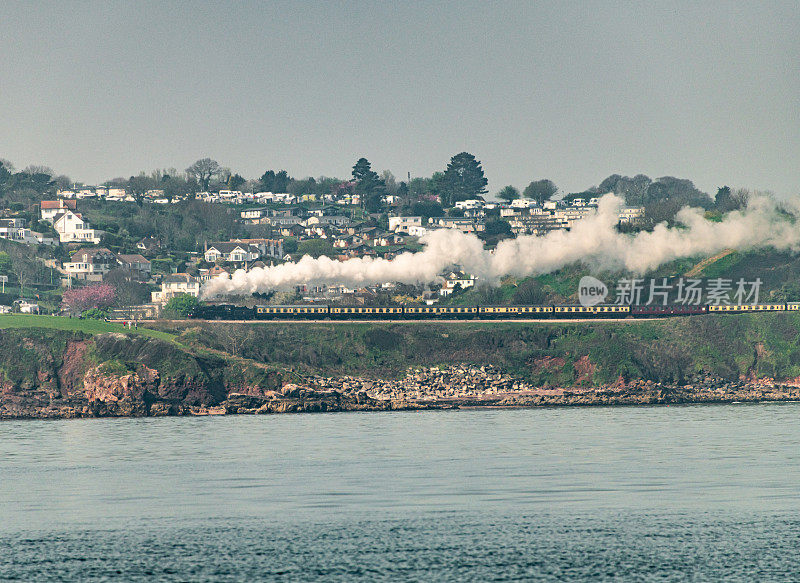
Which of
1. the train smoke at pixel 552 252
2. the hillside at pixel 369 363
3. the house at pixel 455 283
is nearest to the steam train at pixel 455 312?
the hillside at pixel 369 363

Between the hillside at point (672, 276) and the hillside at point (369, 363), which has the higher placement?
the hillside at point (672, 276)

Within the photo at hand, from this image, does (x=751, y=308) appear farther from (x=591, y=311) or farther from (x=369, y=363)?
(x=369, y=363)

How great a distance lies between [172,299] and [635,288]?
69206 millimetres

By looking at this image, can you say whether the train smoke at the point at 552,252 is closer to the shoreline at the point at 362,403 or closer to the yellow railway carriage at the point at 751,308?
the yellow railway carriage at the point at 751,308

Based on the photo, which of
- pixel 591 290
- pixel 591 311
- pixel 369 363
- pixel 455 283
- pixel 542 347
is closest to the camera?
pixel 369 363

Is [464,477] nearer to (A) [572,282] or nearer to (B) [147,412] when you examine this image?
(B) [147,412]

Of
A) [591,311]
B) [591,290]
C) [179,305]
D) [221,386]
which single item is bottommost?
[221,386]

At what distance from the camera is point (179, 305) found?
171500mm

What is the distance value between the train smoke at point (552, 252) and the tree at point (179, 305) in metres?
4.94

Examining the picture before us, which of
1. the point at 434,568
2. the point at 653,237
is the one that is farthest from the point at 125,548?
the point at 653,237

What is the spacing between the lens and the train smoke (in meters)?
162

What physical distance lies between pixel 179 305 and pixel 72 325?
3450cm

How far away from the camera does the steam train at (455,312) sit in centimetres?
15075

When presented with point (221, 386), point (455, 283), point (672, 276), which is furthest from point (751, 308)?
point (221, 386)
